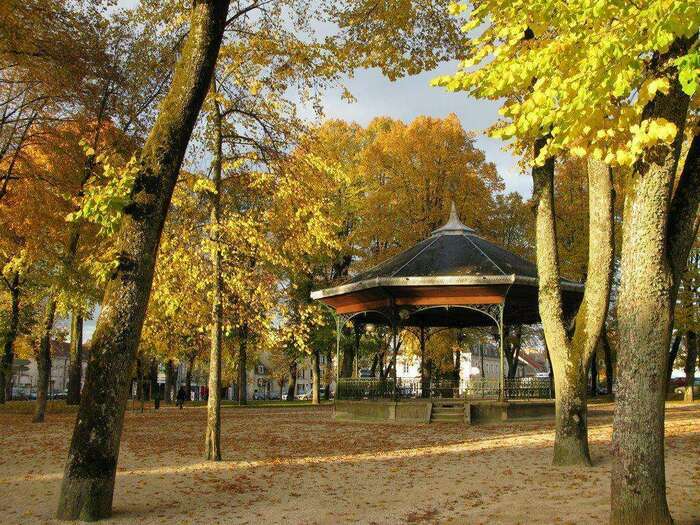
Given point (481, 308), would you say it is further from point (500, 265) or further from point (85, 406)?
point (85, 406)

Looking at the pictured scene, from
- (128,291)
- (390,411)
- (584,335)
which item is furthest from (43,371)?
(584,335)

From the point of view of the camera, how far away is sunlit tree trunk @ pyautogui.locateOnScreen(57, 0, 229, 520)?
6816 millimetres

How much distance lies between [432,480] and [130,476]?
479cm

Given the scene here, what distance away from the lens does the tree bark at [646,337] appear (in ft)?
18.0

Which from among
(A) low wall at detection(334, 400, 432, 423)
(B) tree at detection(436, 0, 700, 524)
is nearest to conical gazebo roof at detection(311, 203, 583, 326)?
(A) low wall at detection(334, 400, 432, 423)

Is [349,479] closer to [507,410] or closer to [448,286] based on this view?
[448,286]

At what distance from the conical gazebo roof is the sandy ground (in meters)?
5.29

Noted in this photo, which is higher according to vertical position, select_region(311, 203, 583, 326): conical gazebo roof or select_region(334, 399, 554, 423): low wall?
select_region(311, 203, 583, 326): conical gazebo roof

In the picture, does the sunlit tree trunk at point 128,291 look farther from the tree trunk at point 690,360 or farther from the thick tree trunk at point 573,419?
the tree trunk at point 690,360

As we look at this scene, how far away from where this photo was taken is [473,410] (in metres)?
19.9

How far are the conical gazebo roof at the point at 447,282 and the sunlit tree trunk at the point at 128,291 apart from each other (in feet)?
43.9

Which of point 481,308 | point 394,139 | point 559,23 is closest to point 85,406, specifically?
point 559,23

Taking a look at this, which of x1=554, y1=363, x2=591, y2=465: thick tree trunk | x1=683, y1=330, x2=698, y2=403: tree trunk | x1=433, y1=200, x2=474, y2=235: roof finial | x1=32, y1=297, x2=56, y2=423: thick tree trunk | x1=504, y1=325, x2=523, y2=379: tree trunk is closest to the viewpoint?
x1=554, y1=363, x2=591, y2=465: thick tree trunk

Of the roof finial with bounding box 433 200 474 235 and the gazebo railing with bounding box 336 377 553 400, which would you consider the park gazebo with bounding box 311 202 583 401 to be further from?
the gazebo railing with bounding box 336 377 553 400
